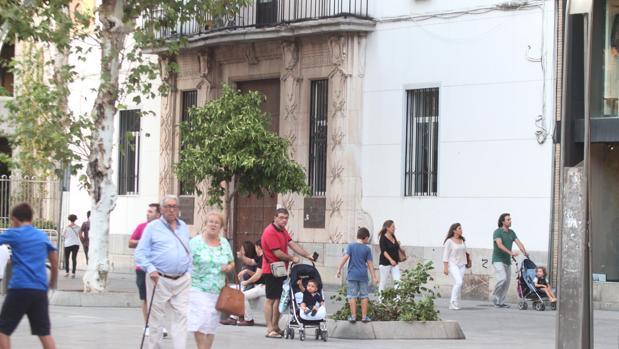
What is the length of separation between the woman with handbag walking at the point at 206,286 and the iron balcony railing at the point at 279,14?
50.7 ft

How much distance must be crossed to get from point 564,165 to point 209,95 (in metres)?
21.4

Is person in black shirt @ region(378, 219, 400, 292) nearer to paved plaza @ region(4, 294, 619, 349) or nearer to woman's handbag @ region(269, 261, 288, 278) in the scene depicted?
paved plaza @ region(4, 294, 619, 349)

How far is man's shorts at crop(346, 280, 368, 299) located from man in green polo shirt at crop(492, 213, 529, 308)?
22.6 ft

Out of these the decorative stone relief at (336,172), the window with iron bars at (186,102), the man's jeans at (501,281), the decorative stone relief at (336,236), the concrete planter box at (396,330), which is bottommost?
the concrete planter box at (396,330)

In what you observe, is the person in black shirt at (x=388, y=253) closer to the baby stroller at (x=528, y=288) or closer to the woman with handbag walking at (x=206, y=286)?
the baby stroller at (x=528, y=288)

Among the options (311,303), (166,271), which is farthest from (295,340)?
(166,271)

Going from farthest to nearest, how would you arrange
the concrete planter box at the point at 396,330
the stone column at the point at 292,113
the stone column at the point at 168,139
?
the stone column at the point at 168,139 → the stone column at the point at 292,113 → the concrete planter box at the point at 396,330

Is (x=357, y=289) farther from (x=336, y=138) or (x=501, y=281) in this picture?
(x=336, y=138)

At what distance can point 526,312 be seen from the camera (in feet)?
80.5

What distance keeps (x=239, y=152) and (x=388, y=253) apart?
4.85 m

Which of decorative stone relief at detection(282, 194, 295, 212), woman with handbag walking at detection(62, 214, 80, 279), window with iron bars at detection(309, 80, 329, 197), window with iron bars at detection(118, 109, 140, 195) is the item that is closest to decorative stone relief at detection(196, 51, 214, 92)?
window with iron bars at detection(118, 109, 140, 195)

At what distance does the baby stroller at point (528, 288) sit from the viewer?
82.2 ft

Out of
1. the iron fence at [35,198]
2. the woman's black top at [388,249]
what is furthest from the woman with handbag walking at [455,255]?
the iron fence at [35,198]

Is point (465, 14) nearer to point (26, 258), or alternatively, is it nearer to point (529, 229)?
→ point (529, 229)
